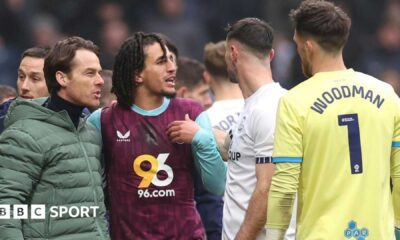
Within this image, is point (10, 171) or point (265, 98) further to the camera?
point (265, 98)

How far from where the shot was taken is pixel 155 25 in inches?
513

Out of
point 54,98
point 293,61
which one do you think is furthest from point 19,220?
point 293,61

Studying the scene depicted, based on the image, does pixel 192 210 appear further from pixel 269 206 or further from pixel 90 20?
pixel 90 20

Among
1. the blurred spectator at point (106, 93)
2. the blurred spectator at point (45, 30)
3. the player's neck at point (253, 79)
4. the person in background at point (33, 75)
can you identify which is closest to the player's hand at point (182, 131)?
the player's neck at point (253, 79)

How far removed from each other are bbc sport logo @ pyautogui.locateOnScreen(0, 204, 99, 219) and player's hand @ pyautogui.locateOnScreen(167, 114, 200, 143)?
619 millimetres

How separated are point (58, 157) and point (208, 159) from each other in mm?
875

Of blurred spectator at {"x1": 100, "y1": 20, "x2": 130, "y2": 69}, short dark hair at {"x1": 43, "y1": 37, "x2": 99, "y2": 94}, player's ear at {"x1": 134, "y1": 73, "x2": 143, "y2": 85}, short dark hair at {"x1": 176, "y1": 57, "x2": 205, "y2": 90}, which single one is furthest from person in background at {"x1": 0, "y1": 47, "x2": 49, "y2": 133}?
blurred spectator at {"x1": 100, "y1": 20, "x2": 130, "y2": 69}

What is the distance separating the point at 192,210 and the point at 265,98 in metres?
0.72

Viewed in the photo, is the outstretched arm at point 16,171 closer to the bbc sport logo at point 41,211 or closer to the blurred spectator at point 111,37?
the bbc sport logo at point 41,211

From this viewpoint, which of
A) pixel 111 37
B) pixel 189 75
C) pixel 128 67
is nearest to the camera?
pixel 128 67

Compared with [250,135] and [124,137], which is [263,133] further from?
[124,137]

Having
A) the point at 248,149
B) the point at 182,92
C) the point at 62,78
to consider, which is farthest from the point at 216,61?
the point at 62,78

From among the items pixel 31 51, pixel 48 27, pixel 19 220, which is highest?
pixel 48 27

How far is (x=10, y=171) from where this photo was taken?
5.24 m
